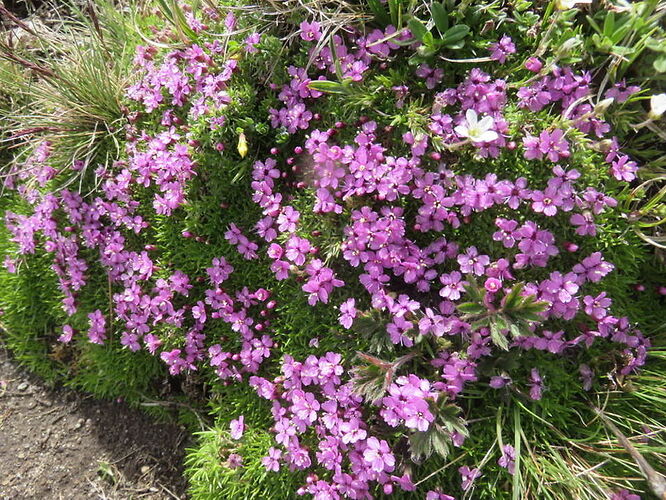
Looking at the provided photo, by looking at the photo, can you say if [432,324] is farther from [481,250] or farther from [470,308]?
[481,250]

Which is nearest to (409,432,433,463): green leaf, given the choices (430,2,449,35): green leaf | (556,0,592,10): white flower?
(430,2,449,35): green leaf

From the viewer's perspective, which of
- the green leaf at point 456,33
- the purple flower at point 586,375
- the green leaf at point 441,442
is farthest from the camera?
the purple flower at point 586,375

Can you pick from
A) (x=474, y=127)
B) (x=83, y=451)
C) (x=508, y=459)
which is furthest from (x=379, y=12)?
(x=83, y=451)

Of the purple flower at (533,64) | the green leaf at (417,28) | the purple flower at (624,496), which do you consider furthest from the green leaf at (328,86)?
the purple flower at (624,496)

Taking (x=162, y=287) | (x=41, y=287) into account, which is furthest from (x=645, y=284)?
(x=41, y=287)

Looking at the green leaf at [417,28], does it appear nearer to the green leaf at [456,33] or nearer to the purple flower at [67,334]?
the green leaf at [456,33]

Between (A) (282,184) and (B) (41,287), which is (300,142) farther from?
(B) (41,287)
